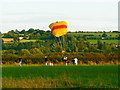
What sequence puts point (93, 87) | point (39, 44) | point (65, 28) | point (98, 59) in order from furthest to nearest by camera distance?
point (39, 44) → point (65, 28) → point (98, 59) → point (93, 87)

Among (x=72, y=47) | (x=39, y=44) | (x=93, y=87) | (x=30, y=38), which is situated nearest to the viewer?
(x=93, y=87)

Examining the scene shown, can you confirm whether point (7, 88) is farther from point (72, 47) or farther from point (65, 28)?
point (72, 47)

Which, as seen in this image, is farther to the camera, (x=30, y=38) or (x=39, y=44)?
(x=30, y=38)

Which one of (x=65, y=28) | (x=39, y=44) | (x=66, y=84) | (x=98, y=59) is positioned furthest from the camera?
(x=39, y=44)

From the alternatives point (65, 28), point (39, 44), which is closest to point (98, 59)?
point (65, 28)

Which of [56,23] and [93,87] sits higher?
[56,23]

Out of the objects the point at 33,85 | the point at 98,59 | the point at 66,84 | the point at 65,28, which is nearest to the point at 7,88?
the point at 33,85

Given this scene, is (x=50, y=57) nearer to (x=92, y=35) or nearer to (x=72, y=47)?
(x=72, y=47)

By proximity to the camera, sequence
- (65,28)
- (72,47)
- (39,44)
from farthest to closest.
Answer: (39,44), (72,47), (65,28)

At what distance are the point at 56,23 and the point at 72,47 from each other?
87.7ft

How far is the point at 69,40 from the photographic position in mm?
106562

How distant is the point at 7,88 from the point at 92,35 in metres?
103

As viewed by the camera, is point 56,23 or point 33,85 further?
point 56,23

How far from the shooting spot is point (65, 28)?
6544 centimetres
